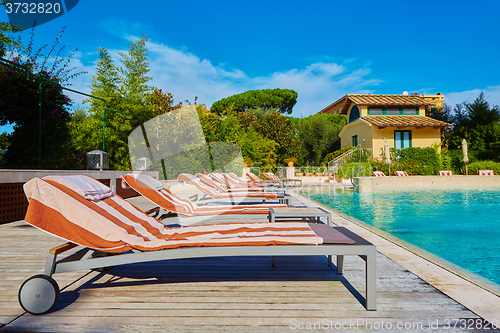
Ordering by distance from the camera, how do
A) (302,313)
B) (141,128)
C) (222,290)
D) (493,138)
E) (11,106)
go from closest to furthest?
(302,313)
(222,290)
(11,106)
(141,128)
(493,138)

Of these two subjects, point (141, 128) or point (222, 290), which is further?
point (141, 128)

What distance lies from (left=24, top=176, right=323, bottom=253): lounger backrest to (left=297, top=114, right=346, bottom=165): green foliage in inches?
1027

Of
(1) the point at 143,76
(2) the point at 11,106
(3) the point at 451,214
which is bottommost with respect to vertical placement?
(3) the point at 451,214

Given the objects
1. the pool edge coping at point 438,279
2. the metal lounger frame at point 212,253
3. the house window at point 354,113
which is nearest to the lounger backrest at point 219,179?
the pool edge coping at point 438,279

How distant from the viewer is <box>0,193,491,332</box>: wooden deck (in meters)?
1.94

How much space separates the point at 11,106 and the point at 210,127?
28.8ft

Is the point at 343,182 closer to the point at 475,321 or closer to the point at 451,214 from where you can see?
the point at 451,214

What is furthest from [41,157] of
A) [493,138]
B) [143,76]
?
[493,138]

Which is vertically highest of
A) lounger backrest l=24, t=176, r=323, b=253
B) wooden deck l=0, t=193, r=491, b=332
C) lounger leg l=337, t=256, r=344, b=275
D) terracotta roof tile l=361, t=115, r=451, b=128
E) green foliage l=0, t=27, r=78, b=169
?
terracotta roof tile l=361, t=115, r=451, b=128

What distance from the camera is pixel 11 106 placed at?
682 cm

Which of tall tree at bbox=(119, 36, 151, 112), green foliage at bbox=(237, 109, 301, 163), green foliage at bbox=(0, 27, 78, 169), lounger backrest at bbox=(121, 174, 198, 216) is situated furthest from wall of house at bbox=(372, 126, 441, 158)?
lounger backrest at bbox=(121, 174, 198, 216)

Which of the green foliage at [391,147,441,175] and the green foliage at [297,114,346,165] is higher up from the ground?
the green foliage at [297,114,346,165]

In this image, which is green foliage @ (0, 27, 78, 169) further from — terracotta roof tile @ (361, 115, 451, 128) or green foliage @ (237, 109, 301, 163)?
terracotta roof tile @ (361, 115, 451, 128)

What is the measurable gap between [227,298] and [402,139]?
2394 centimetres
